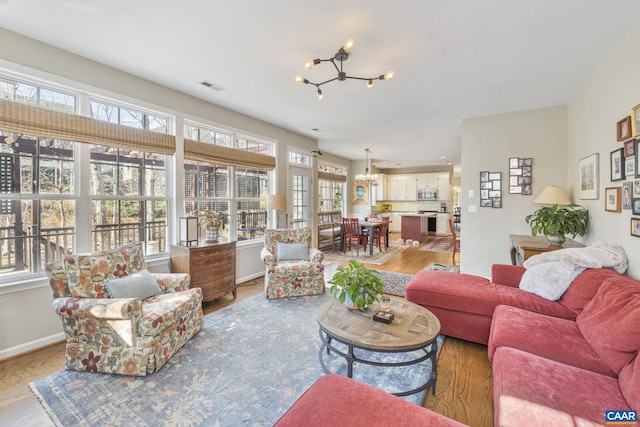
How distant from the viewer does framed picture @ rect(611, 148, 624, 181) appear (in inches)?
93.0

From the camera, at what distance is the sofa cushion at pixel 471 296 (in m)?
2.31

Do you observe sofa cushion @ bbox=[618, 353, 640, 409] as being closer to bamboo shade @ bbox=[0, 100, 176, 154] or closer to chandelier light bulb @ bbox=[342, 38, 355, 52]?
chandelier light bulb @ bbox=[342, 38, 355, 52]

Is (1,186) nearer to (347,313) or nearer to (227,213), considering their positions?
(227,213)

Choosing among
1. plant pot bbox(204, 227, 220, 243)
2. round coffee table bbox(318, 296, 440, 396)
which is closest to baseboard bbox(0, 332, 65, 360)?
plant pot bbox(204, 227, 220, 243)

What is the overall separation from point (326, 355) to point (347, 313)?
509 millimetres

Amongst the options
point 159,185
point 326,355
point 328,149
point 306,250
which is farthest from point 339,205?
point 326,355

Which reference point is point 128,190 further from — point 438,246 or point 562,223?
point 438,246

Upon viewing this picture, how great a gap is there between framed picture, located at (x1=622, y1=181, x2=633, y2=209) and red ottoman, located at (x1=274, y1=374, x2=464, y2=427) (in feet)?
8.14

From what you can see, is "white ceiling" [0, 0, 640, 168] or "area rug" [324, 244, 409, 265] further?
"area rug" [324, 244, 409, 265]

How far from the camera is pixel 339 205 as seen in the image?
8.75 m

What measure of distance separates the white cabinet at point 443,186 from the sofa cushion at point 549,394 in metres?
9.36

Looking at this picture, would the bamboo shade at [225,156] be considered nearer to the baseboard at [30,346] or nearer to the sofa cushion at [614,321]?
the baseboard at [30,346]

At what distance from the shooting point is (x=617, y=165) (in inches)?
95.9

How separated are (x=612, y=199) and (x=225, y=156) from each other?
443 cm
